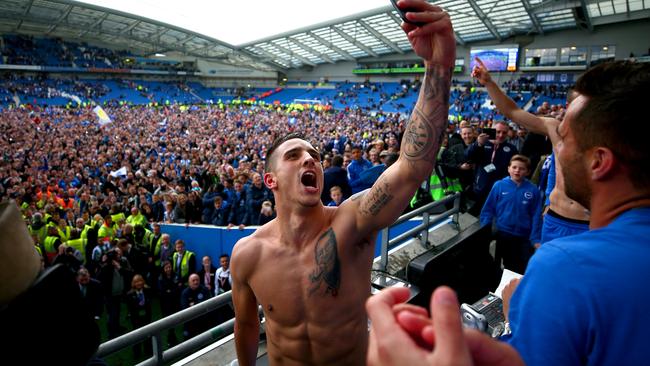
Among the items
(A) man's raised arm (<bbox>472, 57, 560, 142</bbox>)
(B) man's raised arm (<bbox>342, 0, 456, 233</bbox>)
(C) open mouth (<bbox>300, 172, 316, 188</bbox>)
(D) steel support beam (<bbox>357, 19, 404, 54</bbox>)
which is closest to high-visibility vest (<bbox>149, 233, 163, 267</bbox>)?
(C) open mouth (<bbox>300, 172, 316, 188</bbox>)

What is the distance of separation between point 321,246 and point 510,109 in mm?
2373

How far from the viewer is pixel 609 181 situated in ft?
3.23

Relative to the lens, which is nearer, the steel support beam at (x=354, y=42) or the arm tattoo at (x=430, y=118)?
the arm tattoo at (x=430, y=118)

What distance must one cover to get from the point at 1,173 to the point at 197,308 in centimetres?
1294

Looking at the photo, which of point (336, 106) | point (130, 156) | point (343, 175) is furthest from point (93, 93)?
point (343, 175)

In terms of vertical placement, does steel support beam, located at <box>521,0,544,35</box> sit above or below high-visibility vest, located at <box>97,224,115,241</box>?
above

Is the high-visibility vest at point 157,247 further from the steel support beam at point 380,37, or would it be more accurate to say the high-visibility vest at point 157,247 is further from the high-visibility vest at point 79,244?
the steel support beam at point 380,37

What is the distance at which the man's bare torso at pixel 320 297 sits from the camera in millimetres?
1785

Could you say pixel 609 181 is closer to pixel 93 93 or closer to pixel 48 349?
pixel 48 349

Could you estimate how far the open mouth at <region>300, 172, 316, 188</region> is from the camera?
195 centimetres

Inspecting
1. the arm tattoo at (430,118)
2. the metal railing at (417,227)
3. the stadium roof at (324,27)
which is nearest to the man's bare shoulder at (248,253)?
the arm tattoo at (430,118)

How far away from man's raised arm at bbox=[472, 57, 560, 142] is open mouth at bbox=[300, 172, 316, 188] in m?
1.96

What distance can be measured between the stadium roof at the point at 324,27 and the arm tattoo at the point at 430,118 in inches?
1012

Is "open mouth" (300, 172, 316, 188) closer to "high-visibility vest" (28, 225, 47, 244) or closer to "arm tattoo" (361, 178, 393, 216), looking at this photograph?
"arm tattoo" (361, 178, 393, 216)
